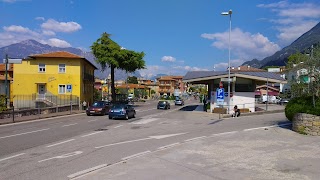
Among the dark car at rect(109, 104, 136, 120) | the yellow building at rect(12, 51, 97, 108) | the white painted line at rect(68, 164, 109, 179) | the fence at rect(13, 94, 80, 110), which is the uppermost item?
the yellow building at rect(12, 51, 97, 108)

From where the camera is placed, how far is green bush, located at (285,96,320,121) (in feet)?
59.6

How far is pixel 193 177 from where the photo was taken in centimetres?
890

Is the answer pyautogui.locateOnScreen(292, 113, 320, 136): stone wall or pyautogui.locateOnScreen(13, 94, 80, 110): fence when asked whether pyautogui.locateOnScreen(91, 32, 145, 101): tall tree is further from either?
pyautogui.locateOnScreen(292, 113, 320, 136): stone wall

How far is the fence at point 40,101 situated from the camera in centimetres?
3794

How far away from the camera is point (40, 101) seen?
46031 millimetres

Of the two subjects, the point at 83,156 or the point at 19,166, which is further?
the point at 83,156

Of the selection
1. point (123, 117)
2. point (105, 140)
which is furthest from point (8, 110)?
point (105, 140)

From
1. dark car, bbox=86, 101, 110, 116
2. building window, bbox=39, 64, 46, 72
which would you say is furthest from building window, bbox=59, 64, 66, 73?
dark car, bbox=86, 101, 110, 116

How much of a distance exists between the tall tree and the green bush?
4080cm

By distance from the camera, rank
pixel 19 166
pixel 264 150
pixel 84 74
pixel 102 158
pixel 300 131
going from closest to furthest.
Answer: pixel 19 166, pixel 102 158, pixel 264 150, pixel 300 131, pixel 84 74

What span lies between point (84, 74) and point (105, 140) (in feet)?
150

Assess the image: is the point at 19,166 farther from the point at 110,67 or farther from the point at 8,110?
the point at 110,67

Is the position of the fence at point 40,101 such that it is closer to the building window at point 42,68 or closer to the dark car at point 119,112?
the building window at point 42,68

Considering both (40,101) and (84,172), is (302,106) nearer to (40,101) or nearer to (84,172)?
(84,172)
